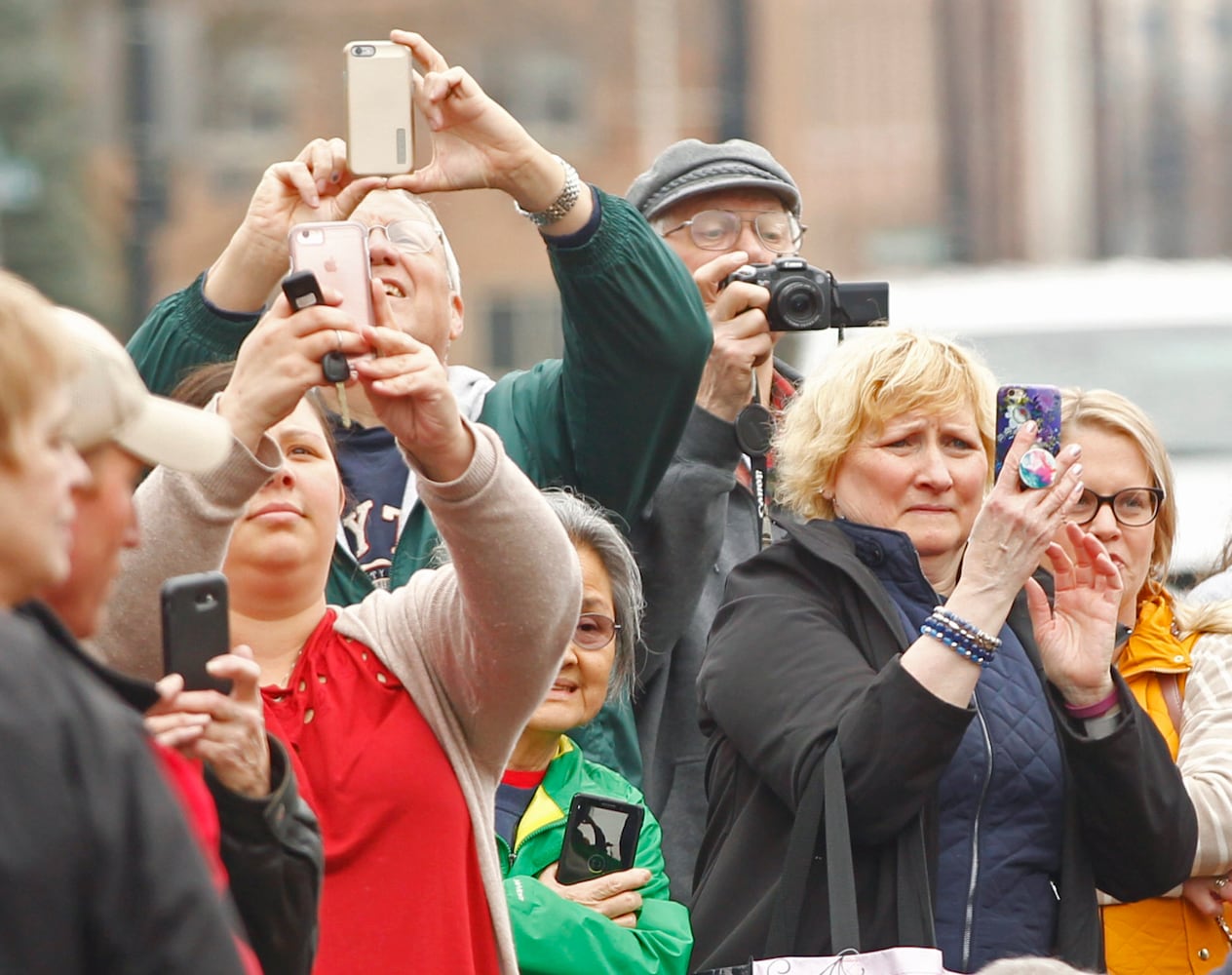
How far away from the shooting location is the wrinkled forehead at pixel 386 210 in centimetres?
384

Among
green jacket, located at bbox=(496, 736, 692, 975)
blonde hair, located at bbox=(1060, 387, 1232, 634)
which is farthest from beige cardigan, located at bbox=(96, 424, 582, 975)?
blonde hair, located at bbox=(1060, 387, 1232, 634)

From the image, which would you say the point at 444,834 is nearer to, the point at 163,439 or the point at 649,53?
the point at 163,439

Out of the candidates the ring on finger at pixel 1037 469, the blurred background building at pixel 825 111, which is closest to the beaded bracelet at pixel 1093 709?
the ring on finger at pixel 1037 469

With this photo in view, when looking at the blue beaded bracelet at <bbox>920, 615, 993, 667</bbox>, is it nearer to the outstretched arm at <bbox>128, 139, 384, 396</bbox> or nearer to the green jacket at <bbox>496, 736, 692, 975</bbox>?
the green jacket at <bbox>496, 736, 692, 975</bbox>

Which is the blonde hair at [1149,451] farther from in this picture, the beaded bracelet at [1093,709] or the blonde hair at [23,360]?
the blonde hair at [23,360]

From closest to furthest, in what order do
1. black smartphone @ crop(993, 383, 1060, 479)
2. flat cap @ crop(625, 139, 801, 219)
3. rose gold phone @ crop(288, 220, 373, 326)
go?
rose gold phone @ crop(288, 220, 373, 326) < black smartphone @ crop(993, 383, 1060, 479) < flat cap @ crop(625, 139, 801, 219)

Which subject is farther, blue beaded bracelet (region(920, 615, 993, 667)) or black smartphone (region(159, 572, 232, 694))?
blue beaded bracelet (region(920, 615, 993, 667))

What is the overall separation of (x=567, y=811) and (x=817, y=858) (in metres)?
0.45

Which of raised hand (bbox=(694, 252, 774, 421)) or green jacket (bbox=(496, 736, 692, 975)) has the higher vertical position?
raised hand (bbox=(694, 252, 774, 421))

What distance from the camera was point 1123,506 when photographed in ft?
12.6

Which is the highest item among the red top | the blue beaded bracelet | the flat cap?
the flat cap

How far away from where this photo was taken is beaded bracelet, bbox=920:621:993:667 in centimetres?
316

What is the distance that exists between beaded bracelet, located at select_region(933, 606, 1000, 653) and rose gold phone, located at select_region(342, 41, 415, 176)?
1014 mm

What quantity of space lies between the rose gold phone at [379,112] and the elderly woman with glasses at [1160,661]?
1318mm
